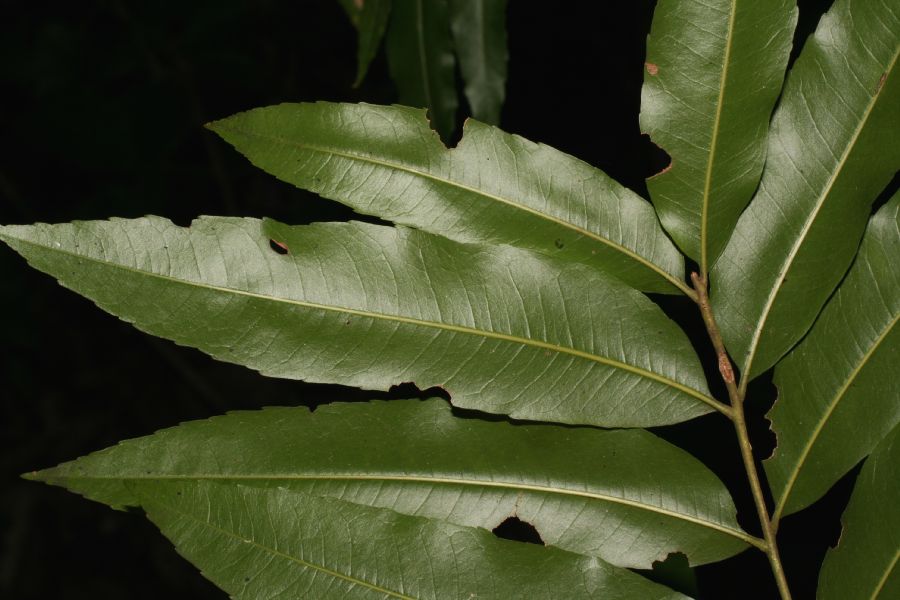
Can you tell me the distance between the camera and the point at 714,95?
2.67 ft

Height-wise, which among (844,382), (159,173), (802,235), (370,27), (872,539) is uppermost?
(370,27)

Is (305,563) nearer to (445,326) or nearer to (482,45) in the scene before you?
(445,326)

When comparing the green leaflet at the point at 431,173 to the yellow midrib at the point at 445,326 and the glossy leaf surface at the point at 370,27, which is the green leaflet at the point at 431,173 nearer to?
the yellow midrib at the point at 445,326

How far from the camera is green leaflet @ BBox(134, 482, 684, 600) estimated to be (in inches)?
29.9

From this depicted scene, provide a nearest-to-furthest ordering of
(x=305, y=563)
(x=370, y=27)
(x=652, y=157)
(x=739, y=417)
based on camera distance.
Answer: (x=305, y=563) < (x=739, y=417) < (x=370, y=27) < (x=652, y=157)

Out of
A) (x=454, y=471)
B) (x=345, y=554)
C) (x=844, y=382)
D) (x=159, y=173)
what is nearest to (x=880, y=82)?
(x=844, y=382)

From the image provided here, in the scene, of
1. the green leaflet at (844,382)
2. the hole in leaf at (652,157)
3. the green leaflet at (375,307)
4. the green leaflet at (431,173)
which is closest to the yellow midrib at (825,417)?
the green leaflet at (844,382)

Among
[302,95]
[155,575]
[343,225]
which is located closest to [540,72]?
[302,95]

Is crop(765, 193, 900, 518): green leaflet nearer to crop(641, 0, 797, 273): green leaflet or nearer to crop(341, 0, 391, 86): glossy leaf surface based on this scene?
crop(641, 0, 797, 273): green leaflet

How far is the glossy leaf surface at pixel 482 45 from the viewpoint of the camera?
4.19ft

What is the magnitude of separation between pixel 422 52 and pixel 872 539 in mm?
929

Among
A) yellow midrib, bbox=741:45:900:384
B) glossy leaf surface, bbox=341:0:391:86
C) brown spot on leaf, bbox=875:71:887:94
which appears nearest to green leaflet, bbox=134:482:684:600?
yellow midrib, bbox=741:45:900:384

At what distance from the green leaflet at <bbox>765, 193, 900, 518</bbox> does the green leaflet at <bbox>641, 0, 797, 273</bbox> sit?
0.14m

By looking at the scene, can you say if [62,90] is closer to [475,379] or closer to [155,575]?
[155,575]
